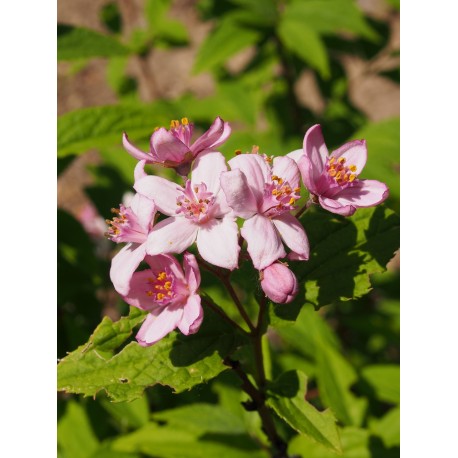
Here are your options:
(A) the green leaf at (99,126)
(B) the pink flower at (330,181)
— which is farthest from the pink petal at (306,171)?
(A) the green leaf at (99,126)

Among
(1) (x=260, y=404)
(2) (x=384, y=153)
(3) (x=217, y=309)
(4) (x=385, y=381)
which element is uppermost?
(3) (x=217, y=309)

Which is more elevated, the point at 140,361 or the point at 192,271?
the point at 192,271

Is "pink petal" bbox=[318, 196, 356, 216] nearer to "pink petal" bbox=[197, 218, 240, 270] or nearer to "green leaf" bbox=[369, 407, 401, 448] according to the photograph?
"pink petal" bbox=[197, 218, 240, 270]

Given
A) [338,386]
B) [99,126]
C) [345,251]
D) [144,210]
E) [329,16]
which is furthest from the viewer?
[329,16]

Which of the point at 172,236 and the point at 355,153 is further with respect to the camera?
the point at 355,153

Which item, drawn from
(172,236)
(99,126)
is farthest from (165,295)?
(99,126)

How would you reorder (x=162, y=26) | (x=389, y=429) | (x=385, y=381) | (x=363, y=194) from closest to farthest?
1. (x=363, y=194)
2. (x=389, y=429)
3. (x=385, y=381)
4. (x=162, y=26)

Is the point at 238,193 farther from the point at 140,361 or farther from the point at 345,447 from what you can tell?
the point at 345,447

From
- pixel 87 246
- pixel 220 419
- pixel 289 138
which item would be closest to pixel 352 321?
pixel 289 138
